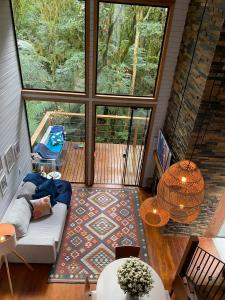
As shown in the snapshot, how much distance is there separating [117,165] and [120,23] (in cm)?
365

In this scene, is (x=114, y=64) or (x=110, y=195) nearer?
(x=114, y=64)

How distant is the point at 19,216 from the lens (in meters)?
4.17

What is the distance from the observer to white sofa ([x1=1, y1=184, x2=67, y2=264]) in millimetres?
3977

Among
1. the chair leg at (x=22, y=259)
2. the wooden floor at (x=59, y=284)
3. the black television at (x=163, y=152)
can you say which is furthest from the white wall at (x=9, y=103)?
the black television at (x=163, y=152)

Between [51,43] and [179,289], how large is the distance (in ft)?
15.6

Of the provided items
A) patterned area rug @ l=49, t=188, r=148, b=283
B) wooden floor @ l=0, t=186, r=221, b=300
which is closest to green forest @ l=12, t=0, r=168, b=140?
patterned area rug @ l=49, t=188, r=148, b=283

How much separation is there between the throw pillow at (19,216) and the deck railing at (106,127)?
1.84 metres

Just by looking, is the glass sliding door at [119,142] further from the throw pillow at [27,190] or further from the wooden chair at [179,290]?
the wooden chair at [179,290]

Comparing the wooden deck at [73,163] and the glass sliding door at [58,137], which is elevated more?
the glass sliding door at [58,137]

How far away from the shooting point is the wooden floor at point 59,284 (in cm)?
390

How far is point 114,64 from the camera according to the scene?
484 cm

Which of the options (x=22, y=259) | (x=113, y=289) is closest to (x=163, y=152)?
(x=113, y=289)

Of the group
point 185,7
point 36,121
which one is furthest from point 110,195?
point 185,7

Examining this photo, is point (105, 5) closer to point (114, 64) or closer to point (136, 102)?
point (114, 64)
